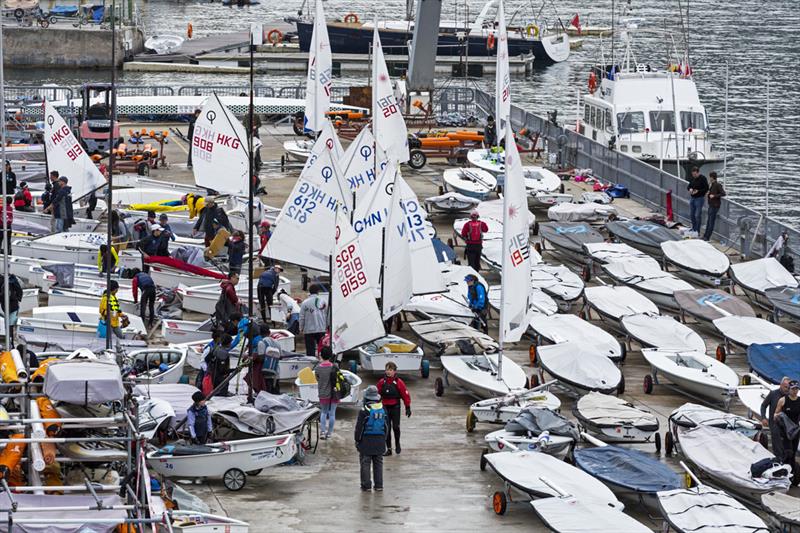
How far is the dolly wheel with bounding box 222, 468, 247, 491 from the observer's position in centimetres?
2338

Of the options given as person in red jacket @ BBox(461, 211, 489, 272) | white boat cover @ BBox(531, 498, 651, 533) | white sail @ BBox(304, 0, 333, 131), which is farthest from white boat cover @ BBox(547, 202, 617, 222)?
white boat cover @ BBox(531, 498, 651, 533)

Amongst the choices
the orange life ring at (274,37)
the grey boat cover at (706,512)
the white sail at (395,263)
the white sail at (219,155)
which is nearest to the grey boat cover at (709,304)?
the white sail at (395,263)

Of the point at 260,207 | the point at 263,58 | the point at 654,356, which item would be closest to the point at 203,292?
the point at 260,207

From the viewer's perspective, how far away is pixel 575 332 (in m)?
31.1

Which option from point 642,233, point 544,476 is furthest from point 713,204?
point 544,476

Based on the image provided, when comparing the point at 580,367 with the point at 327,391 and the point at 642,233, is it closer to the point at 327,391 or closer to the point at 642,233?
the point at 327,391

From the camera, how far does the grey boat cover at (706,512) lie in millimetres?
20953

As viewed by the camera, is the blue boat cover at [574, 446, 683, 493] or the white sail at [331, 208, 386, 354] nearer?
the blue boat cover at [574, 446, 683, 493]

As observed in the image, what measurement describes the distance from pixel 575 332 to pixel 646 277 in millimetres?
4775

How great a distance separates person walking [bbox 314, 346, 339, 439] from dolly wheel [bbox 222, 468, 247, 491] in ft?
7.73

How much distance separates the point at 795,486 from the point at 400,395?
622 centimetres

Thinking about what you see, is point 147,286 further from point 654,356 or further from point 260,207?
point 654,356

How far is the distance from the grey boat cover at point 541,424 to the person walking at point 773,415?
2.96 m

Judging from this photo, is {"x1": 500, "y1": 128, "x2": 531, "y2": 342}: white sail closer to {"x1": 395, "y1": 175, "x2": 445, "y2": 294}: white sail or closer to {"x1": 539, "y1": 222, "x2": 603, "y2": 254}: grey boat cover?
{"x1": 395, "y1": 175, "x2": 445, "y2": 294}: white sail
